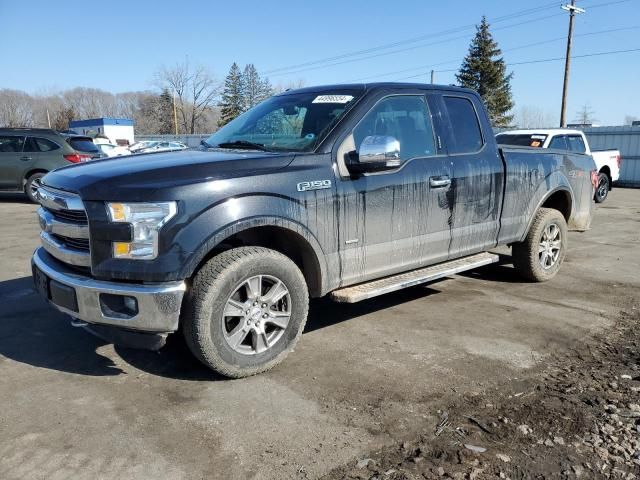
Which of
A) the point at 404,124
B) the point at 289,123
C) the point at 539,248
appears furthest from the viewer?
the point at 539,248

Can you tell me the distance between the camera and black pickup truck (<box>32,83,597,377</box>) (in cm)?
318

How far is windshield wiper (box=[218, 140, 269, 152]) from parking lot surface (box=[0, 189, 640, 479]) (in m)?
1.55

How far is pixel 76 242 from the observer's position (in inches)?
134

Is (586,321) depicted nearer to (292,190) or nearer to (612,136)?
(292,190)

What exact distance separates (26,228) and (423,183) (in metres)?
8.03

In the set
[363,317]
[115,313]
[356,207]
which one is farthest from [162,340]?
[363,317]

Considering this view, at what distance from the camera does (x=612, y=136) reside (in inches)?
929

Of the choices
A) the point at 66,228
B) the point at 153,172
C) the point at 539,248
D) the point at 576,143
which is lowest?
the point at 539,248

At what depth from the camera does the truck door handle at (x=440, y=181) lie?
14.6 ft

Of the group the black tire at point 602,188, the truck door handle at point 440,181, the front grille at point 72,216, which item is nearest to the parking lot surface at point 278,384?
the front grille at point 72,216

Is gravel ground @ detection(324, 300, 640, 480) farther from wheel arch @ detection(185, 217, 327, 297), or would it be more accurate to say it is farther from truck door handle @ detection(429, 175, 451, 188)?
truck door handle @ detection(429, 175, 451, 188)

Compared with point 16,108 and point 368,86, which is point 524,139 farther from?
point 16,108

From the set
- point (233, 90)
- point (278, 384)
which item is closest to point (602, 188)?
point (278, 384)

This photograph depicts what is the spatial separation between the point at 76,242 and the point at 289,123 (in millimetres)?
1841
